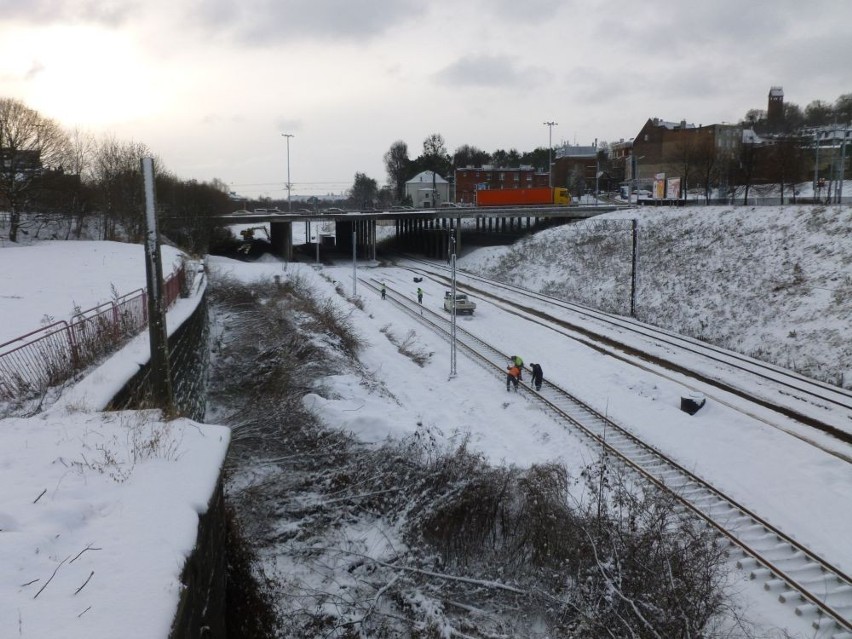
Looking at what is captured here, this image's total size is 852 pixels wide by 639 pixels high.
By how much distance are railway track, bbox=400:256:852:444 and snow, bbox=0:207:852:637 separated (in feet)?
3.62

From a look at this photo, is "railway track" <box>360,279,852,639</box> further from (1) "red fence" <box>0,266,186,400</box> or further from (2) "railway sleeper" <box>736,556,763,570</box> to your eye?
(1) "red fence" <box>0,266,186,400</box>

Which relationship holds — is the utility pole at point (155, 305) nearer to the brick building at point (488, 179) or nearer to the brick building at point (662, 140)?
the brick building at point (662, 140)

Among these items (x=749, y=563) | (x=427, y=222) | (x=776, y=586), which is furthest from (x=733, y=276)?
(x=427, y=222)

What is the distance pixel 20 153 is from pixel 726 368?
4938cm

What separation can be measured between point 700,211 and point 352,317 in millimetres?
29361

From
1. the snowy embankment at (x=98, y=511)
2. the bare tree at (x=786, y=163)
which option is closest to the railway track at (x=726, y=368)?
the snowy embankment at (x=98, y=511)

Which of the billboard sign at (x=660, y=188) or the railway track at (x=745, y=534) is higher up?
the billboard sign at (x=660, y=188)

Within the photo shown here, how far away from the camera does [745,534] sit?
12.8 metres

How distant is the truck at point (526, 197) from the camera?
70250mm

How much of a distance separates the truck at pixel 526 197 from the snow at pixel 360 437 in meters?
33.1

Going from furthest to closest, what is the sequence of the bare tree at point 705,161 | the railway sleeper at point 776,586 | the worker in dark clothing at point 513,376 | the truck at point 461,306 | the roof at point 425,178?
the roof at point 425,178, the bare tree at point 705,161, the truck at point 461,306, the worker in dark clothing at point 513,376, the railway sleeper at point 776,586

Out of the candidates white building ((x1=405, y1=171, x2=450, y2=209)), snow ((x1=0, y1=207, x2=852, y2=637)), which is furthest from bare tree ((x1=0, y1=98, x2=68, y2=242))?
white building ((x1=405, y1=171, x2=450, y2=209))

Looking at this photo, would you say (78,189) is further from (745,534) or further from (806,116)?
(806,116)

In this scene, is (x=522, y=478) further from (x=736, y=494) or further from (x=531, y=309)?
(x=531, y=309)
